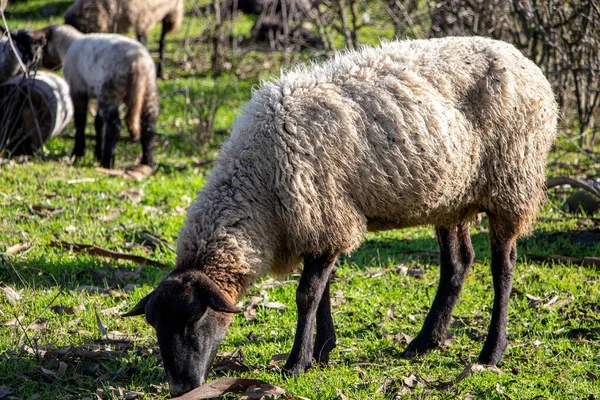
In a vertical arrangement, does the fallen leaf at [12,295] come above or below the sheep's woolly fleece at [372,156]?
below

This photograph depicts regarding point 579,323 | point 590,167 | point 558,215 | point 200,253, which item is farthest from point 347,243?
point 590,167

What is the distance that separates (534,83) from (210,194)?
80.1 inches

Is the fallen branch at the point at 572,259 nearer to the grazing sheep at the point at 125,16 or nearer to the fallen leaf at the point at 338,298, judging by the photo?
the fallen leaf at the point at 338,298

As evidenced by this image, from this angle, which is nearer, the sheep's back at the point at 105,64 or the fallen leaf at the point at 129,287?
the fallen leaf at the point at 129,287

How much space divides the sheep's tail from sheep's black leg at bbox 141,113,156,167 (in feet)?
0.25

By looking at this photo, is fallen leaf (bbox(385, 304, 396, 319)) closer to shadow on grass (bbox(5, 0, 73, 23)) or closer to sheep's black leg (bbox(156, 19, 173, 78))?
sheep's black leg (bbox(156, 19, 173, 78))

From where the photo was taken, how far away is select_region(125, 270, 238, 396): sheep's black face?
13.6 ft

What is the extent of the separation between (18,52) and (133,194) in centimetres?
267

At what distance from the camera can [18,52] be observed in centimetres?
937

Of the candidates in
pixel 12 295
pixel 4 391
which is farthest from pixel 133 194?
pixel 4 391

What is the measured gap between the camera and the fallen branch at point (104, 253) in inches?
249

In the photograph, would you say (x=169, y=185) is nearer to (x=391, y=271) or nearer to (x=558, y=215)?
(x=391, y=271)

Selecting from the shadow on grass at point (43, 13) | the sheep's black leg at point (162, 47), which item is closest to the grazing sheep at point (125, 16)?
the sheep's black leg at point (162, 47)

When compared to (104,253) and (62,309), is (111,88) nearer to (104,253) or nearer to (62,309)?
(104,253)
